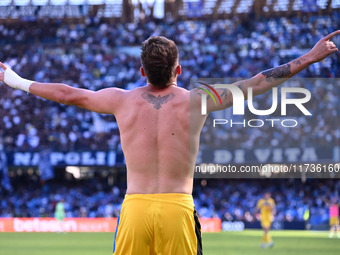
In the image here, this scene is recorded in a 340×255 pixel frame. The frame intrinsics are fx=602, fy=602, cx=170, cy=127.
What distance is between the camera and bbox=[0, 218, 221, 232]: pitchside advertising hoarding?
1125 inches

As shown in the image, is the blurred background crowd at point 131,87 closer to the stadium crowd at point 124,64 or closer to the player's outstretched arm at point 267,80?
the stadium crowd at point 124,64

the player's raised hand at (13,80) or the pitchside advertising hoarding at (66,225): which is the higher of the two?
the player's raised hand at (13,80)

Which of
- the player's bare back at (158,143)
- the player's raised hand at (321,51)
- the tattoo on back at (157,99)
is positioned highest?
the player's raised hand at (321,51)

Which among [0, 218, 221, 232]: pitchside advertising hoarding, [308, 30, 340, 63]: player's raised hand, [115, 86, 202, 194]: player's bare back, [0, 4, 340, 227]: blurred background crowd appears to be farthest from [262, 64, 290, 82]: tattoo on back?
[0, 4, 340, 227]: blurred background crowd

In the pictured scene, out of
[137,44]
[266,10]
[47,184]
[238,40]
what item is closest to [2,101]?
[47,184]

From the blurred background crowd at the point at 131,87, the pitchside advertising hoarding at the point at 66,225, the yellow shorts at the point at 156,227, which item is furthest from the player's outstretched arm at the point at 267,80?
the blurred background crowd at the point at 131,87

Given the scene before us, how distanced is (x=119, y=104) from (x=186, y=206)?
805 mm

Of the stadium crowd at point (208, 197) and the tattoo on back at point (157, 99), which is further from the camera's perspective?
the stadium crowd at point (208, 197)

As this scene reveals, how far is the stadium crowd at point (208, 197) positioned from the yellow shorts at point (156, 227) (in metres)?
27.6

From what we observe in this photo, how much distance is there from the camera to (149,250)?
372cm

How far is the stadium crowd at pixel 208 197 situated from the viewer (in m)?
31.7

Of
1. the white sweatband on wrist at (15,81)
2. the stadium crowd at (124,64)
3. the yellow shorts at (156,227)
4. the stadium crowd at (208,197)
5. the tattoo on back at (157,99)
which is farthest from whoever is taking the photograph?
the stadium crowd at (208,197)

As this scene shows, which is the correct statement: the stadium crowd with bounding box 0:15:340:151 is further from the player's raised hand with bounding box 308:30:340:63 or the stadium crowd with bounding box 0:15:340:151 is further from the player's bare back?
the player's bare back

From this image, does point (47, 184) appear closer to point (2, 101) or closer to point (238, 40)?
point (2, 101)
